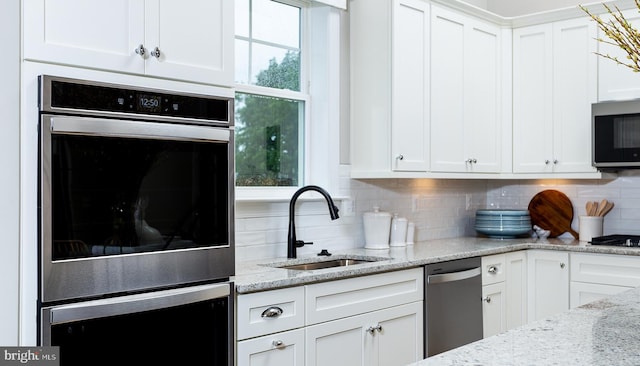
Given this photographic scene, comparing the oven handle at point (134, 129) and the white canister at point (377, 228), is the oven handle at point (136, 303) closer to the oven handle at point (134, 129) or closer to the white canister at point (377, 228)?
the oven handle at point (134, 129)

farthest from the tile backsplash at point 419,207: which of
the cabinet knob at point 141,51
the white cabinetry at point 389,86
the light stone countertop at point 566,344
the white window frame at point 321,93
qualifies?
the light stone countertop at point 566,344

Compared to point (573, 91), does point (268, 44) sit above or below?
above

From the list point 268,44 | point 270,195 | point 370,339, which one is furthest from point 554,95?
point 370,339

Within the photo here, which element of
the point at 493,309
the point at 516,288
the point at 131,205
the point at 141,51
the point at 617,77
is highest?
the point at 617,77

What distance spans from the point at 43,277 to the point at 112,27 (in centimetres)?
86

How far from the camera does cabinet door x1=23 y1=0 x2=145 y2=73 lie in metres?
1.95

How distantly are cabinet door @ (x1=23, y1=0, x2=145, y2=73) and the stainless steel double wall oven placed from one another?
0.09 meters

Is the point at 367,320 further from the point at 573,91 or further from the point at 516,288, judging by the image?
the point at 573,91

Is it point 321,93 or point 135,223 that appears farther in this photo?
point 321,93

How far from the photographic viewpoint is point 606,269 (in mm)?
3748

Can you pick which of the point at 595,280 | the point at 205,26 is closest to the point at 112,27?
the point at 205,26

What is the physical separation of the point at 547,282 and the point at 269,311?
89.1 inches

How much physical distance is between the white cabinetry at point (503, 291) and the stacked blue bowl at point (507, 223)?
0.33 m
